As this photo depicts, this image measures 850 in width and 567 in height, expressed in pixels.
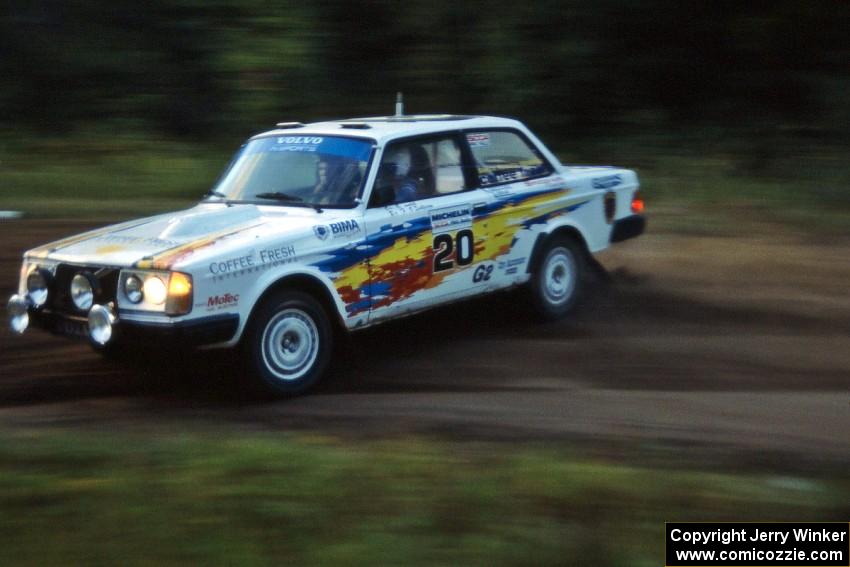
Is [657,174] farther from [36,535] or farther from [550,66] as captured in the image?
[36,535]

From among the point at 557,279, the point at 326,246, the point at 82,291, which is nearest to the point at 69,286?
the point at 82,291

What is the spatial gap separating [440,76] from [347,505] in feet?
43.0

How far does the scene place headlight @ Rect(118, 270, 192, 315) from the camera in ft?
19.1

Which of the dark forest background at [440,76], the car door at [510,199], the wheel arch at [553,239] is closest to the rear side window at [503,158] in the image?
the car door at [510,199]

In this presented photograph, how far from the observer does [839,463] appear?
5.07 metres

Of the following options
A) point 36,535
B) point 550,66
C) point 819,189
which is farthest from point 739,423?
point 550,66

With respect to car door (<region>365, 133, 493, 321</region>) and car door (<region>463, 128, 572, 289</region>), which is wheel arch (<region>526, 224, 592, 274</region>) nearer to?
car door (<region>463, 128, 572, 289</region>)

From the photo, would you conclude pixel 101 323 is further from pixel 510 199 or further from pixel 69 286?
pixel 510 199

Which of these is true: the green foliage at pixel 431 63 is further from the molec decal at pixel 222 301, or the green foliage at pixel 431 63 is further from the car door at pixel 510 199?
the molec decal at pixel 222 301

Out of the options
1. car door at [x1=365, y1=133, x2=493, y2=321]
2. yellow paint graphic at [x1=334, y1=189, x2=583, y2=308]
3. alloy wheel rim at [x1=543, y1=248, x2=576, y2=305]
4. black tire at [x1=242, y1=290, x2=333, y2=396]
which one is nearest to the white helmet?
car door at [x1=365, y1=133, x2=493, y2=321]

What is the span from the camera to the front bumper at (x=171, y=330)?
19.2ft

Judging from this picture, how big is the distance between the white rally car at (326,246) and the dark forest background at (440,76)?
239 inches

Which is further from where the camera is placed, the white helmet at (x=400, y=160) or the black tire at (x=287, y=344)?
the white helmet at (x=400, y=160)

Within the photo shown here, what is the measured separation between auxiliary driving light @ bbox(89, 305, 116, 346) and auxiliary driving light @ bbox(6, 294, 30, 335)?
0.64 meters
